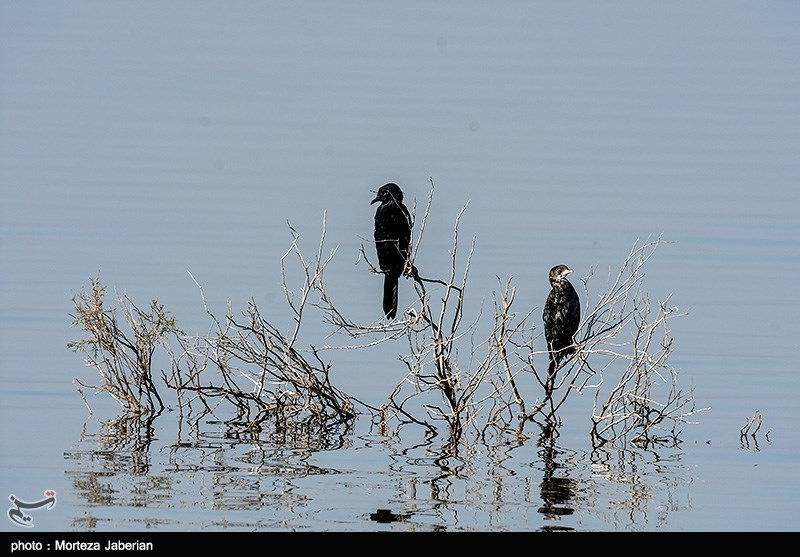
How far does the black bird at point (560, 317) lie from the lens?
540 inches

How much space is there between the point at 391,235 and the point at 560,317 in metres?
1.89

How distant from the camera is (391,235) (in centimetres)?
1452

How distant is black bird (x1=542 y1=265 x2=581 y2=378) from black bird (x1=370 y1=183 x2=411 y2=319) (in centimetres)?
150

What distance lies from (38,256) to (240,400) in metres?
12.4

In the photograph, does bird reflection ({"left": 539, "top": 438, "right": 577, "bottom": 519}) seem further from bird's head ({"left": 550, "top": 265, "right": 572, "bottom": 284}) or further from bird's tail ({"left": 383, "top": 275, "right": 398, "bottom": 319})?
bird's tail ({"left": 383, "top": 275, "right": 398, "bottom": 319})

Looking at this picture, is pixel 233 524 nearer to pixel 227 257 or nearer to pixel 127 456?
pixel 127 456

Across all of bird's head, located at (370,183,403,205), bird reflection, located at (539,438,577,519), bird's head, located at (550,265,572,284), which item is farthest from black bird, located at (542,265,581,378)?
bird's head, located at (370,183,403,205)

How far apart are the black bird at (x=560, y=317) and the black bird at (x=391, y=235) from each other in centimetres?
150

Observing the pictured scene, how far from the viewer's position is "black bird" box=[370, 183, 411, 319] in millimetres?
14438

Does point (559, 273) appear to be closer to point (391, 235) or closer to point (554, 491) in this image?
point (391, 235)

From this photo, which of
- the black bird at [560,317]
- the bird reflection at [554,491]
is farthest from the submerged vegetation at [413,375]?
the bird reflection at [554,491]

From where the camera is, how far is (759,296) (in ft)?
75.9
